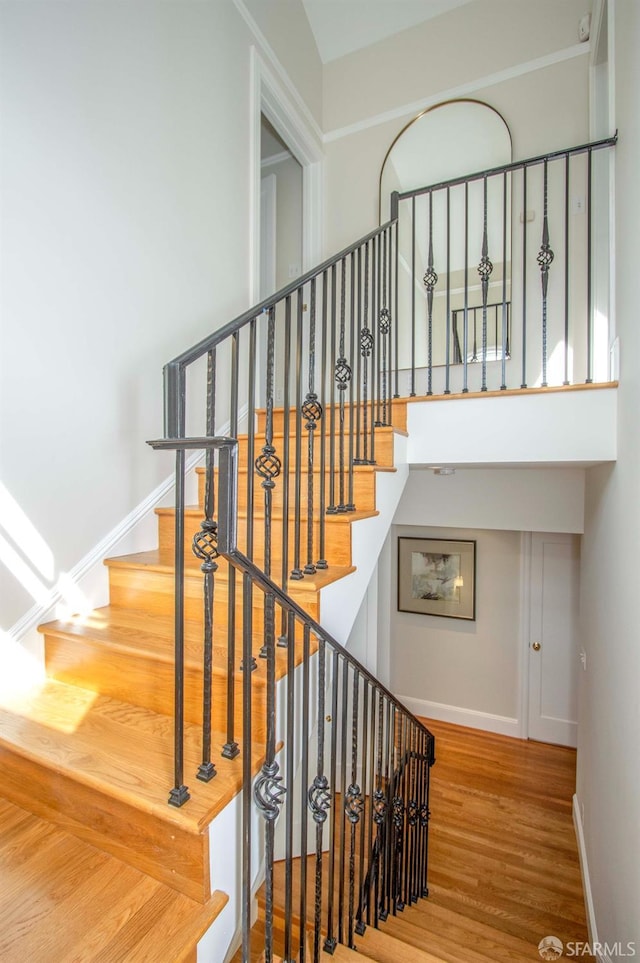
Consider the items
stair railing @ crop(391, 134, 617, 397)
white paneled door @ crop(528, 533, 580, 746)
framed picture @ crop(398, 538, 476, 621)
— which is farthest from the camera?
framed picture @ crop(398, 538, 476, 621)

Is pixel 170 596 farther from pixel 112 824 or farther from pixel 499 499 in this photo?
pixel 499 499

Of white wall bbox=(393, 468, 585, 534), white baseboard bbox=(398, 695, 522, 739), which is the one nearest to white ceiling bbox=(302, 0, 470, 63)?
white wall bbox=(393, 468, 585, 534)

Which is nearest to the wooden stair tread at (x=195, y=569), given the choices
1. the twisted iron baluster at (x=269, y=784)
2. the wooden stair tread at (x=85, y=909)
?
the twisted iron baluster at (x=269, y=784)

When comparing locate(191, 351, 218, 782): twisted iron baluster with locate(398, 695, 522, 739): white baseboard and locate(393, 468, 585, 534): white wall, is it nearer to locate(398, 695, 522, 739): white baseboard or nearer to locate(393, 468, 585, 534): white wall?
locate(393, 468, 585, 534): white wall

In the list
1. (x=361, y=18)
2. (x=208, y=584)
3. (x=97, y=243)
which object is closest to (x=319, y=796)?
(x=208, y=584)

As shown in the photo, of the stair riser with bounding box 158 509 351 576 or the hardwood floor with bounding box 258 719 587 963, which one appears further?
the hardwood floor with bounding box 258 719 587 963

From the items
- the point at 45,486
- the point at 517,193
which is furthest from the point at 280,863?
the point at 517,193

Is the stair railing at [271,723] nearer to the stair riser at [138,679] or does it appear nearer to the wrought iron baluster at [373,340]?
the stair riser at [138,679]

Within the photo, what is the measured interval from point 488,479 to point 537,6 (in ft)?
10.5

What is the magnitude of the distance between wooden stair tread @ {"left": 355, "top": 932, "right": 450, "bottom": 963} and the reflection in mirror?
289 centimetres

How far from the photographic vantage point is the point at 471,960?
2.17 m

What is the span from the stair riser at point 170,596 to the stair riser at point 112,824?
56 centimetres

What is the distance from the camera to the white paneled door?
4.30 meters
